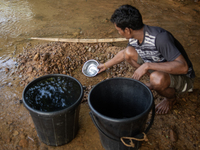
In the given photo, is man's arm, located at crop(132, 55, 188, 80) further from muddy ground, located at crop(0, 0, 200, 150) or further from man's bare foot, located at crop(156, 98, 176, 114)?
muddy ground, located at crop(0, 0, 200, 150)

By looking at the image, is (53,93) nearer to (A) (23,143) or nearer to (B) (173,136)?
(A) (23,143)

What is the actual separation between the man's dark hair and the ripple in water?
85 centimetres

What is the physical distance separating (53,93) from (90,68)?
1274 mm

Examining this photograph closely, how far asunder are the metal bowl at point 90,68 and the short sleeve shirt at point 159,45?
113cm

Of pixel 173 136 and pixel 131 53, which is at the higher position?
pixel 131 53

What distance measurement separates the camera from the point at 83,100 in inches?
101

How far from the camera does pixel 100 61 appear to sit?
331 cm

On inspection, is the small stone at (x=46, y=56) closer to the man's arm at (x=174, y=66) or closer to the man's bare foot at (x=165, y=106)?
the man's arm at (x=174, y=66)

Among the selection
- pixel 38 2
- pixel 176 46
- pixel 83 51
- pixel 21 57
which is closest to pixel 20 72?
pixel 21 57

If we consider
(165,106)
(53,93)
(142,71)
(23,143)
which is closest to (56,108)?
(53,93)

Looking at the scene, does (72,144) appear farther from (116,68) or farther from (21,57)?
(21,57)

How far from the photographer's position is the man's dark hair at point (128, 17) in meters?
1.80

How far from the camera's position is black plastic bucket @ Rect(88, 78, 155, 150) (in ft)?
4.83

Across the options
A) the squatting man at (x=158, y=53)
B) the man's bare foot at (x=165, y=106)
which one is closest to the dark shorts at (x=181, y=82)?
the squatting man at (x=158, y=53)
